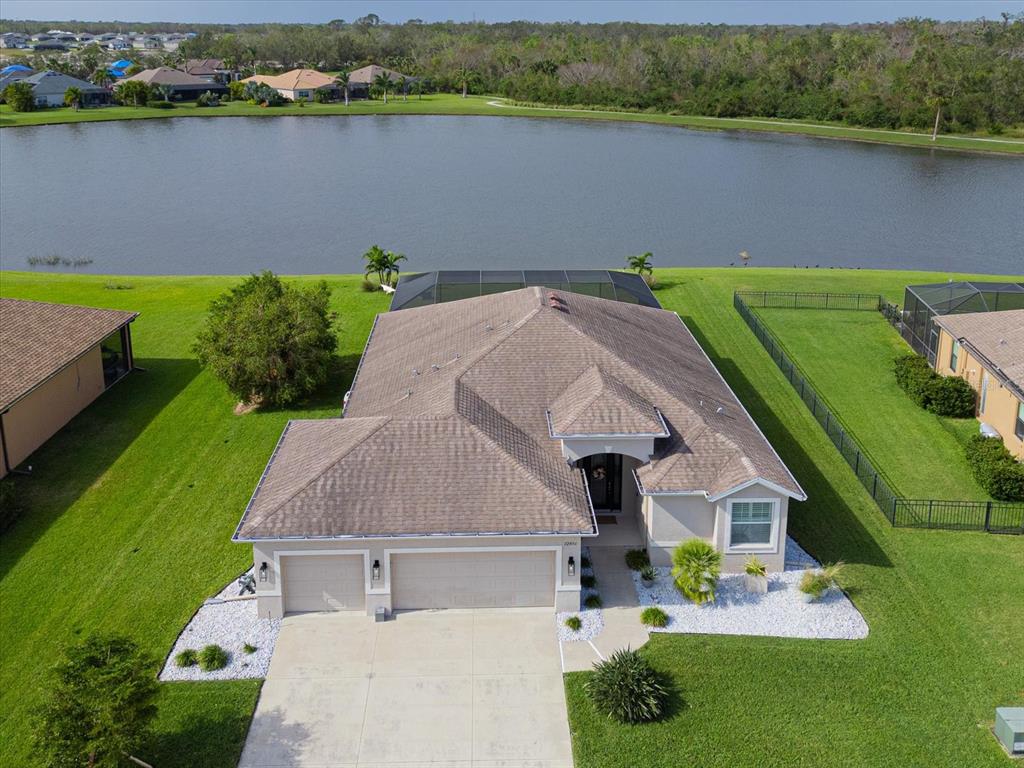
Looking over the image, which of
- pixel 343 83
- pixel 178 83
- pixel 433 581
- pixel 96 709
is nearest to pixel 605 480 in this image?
pixel 433 581

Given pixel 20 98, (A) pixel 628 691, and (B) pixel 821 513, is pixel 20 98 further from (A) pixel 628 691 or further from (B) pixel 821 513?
(A) pixel 628 691

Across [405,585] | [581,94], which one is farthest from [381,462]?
[581,94]

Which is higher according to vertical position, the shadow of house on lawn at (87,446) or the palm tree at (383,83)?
the palm tree at (383,83)

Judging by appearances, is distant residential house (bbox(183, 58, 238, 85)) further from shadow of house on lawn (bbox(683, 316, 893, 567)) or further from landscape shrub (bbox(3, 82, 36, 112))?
shadow of house on lawn (bbox(683, 316, 893, 567))

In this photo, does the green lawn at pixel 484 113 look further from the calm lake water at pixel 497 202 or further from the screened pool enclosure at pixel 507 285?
the screened pool enclosure at pixel 507 285

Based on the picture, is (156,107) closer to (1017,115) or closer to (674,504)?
(1017,115)

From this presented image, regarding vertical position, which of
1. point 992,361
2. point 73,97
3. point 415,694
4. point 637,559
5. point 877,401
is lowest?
point 415,694

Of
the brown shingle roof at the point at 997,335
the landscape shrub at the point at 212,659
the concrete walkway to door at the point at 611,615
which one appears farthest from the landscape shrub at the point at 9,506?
the brown shingle roof at the point at 997,335
